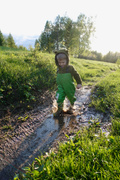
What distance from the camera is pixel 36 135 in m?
2.61

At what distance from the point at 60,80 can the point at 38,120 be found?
1.30m

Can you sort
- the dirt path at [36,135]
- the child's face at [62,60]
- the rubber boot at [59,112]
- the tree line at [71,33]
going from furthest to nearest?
the tree line at [71,33]
the rubber boot at [59,112]
the child's face at [62,60]
the dirt path at [36,135]

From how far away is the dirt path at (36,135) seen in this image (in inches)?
77.2

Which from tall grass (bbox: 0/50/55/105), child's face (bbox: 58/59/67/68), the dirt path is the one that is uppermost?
child's face (bbox: 58/59/67/68)

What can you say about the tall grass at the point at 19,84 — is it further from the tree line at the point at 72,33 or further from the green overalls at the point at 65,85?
the tree line at the point at 72,33

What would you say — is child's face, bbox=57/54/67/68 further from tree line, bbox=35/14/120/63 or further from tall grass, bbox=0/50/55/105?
tree line, bbox=35/14/120/63

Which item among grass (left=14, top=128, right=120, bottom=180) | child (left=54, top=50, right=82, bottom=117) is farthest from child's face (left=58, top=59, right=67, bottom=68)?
grass (left=14, top=128, right=120, bottom=180)

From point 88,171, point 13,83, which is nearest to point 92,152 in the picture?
point 88,171

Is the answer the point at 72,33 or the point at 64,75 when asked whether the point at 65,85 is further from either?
the point at 72,33

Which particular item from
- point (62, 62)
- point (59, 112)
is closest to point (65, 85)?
point (62, 62)

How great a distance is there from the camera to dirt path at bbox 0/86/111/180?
1.96 m

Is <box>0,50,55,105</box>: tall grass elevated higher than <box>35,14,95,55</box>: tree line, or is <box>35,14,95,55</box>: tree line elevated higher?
<box>35,14,95,55</box>: tree line

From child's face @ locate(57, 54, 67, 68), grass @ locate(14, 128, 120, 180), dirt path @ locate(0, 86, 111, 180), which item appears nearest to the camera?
grass @ locate(14, 128, 120, 180)

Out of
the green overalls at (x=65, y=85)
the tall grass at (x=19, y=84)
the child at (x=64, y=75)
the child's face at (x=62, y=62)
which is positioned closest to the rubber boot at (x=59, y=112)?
the child at (x=64, y=75)
